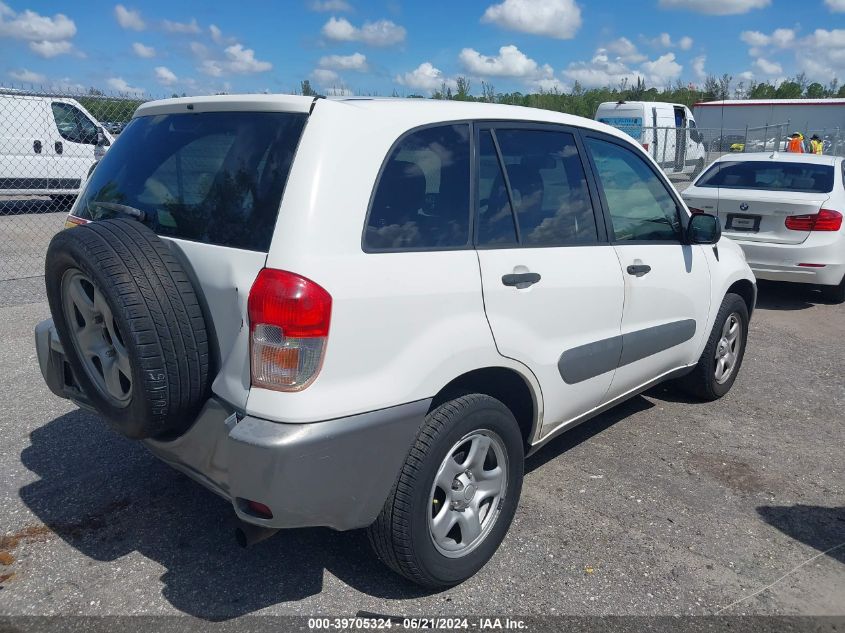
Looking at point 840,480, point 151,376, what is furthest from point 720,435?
point 151,376

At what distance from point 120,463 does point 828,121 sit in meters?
34.3

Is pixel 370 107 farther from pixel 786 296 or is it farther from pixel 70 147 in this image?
pixel 70 147

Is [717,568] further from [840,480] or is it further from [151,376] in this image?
[151,376]

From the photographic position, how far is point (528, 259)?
3029 millimetres

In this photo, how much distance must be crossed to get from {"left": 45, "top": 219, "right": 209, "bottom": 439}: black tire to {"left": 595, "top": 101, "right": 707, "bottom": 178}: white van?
65.4 ft

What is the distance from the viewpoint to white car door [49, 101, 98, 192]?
1366cm

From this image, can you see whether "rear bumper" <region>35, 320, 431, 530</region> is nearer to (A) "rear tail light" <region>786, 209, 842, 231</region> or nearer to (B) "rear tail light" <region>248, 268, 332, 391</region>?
(B) "rear tail light" <region>248, 268, 332, 391</region>

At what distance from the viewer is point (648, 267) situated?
3.80 metres

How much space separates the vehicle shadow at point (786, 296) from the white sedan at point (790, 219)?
28 centimetres

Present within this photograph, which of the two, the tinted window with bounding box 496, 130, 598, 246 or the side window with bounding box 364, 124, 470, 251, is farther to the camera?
the tinted window with bounding box 496, 130, 598, 246

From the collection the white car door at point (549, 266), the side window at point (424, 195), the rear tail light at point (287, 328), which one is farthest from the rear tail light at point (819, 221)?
the rear tail light at point (287, 328)

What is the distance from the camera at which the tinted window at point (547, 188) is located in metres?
3.15

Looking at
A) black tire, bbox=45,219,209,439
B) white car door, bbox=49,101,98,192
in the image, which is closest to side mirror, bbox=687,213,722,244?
black tire, bbox=45,219,209,439

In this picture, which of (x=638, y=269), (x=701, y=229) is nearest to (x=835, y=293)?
(x=701, y=229)
